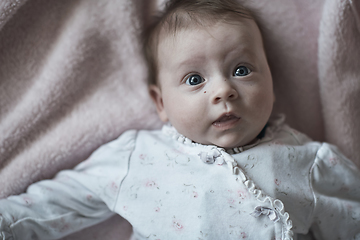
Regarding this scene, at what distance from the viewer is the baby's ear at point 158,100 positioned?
1.13m

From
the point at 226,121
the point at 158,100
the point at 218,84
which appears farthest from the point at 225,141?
the point at 158,100

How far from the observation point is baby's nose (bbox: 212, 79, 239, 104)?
905 mm

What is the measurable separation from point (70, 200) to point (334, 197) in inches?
33.5

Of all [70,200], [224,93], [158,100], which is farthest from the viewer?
[158,100]

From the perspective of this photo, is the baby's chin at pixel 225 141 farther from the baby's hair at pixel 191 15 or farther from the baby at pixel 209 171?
the baby's hair at pixel 191 15

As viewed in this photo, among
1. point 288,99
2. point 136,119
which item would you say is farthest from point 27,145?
point 288,99

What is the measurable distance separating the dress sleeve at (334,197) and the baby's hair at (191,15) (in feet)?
1.75

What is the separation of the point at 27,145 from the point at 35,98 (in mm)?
165

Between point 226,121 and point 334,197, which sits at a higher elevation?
point 226,121

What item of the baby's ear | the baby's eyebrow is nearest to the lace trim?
the baby's ear

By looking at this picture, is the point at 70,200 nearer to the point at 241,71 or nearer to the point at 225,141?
the point at 225,141

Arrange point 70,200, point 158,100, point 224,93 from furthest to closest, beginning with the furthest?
point 158,100, point 70,200, point 224,93

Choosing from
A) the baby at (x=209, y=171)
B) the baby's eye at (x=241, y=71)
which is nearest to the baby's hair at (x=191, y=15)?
the baby at (x=209, y=171)

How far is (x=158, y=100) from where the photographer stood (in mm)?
1157
